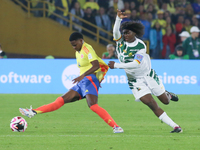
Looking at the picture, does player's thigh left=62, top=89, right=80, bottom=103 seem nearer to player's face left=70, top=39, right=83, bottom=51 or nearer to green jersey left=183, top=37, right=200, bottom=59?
player's face left=70, top=39, right=83, bottom=51

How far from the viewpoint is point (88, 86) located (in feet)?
27.5

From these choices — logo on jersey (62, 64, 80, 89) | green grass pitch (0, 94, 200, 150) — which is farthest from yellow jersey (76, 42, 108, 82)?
logo on jersey (62, 64, 80, 89)

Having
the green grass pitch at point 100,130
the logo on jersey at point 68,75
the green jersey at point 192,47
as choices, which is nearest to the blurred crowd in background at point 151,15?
the green jersey at point 192,47

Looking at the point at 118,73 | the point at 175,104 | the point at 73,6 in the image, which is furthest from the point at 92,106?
the point at 73,6

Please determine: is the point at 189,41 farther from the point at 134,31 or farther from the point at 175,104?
→ the point at 134,31

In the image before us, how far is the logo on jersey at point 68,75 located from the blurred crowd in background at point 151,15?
4.20m

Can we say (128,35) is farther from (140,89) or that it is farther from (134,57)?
(140,89)

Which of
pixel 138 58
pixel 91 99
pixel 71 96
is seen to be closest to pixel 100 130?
pixel 91 99

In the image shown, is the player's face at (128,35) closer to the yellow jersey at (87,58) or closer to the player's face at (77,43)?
the yellow jersey at (87,58)

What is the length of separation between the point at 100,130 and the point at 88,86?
2.87ft

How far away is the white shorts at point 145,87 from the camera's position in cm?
812

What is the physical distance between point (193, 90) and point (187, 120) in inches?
244

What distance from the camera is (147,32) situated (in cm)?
1931

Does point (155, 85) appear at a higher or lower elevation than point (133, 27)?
lower
